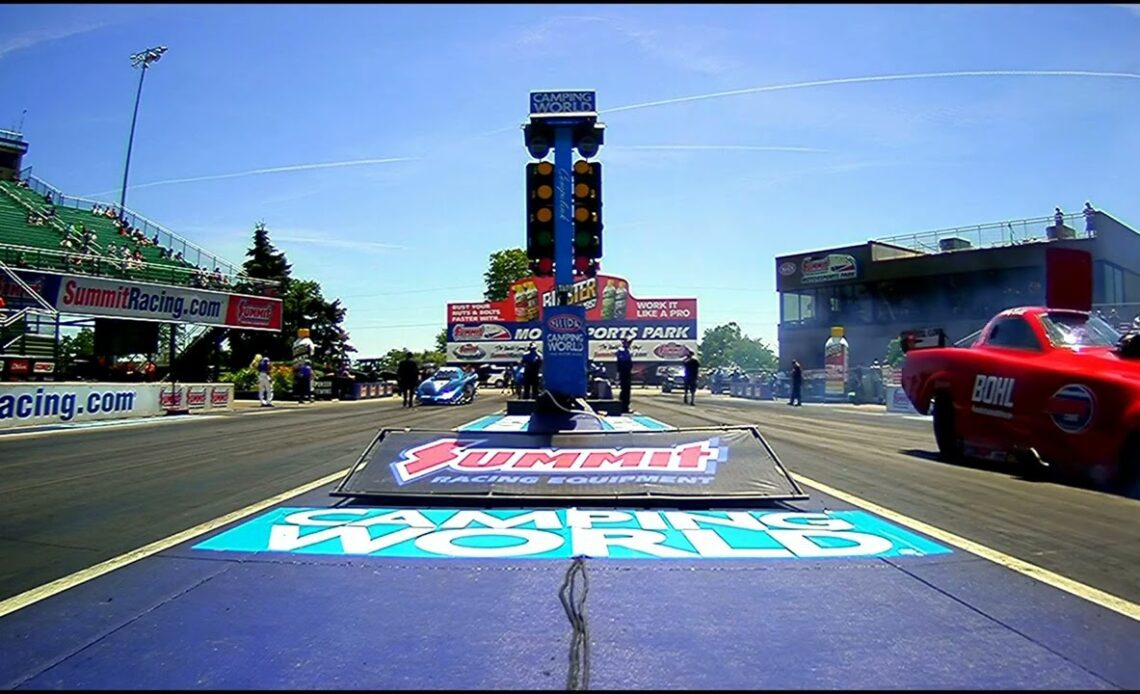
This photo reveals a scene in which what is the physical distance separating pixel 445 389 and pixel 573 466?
22.5 meters

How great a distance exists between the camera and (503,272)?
268 feet

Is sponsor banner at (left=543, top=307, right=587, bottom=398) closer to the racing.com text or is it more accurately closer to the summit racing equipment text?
the racing.com text

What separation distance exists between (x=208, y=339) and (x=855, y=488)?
35506 millimetres

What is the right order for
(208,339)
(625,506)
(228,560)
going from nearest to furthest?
(228,560), (625,506), (208,339)

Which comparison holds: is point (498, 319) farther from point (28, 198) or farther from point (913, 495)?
point (913, 495)

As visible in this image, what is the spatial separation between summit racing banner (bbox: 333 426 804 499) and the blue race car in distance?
2150 cm

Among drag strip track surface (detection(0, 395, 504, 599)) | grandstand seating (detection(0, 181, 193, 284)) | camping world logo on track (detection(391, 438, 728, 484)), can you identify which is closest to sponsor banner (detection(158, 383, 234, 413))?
drag strip track surface (detection(0, 395, 504, 599))

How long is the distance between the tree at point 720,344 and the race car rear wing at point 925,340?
412ft

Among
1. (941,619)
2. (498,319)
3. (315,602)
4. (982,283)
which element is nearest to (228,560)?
(315,602)

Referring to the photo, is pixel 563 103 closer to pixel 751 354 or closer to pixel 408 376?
pixel 408 376

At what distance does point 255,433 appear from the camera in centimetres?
1498

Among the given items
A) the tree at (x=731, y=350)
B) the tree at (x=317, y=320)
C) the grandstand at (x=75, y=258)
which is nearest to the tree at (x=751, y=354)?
the tree at (x=731, y=350)

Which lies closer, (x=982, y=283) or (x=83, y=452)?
(x=83, y=452)

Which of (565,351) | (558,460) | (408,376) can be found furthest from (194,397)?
(558,460)
